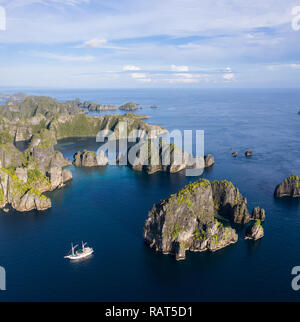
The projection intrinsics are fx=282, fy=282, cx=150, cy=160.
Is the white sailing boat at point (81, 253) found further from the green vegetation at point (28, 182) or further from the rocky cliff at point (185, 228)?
the green vegetation at point (28, 182)

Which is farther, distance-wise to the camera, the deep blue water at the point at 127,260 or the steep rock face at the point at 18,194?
the steep rock face at the point at 18,194

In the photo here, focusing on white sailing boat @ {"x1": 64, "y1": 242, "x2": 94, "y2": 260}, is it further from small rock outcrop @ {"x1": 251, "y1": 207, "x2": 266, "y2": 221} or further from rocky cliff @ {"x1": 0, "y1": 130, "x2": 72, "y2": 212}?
small rock outcrop @ {"x1": 251, "y1": 207, "x2": 266, "y2": 221}

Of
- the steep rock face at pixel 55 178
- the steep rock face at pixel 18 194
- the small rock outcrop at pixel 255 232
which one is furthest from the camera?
the steep rock face at pixel 55 178

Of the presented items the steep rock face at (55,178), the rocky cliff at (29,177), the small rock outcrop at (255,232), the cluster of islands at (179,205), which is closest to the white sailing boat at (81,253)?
the cluster of islands at (179,205)

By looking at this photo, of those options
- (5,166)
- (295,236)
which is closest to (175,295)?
(295,236)

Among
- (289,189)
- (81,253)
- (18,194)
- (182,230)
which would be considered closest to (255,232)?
A: (182,230)

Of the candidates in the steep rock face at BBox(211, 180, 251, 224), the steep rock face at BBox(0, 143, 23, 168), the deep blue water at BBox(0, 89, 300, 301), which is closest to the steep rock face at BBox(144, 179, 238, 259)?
the deep blue water at BBox(0, 89, 300, 301)
